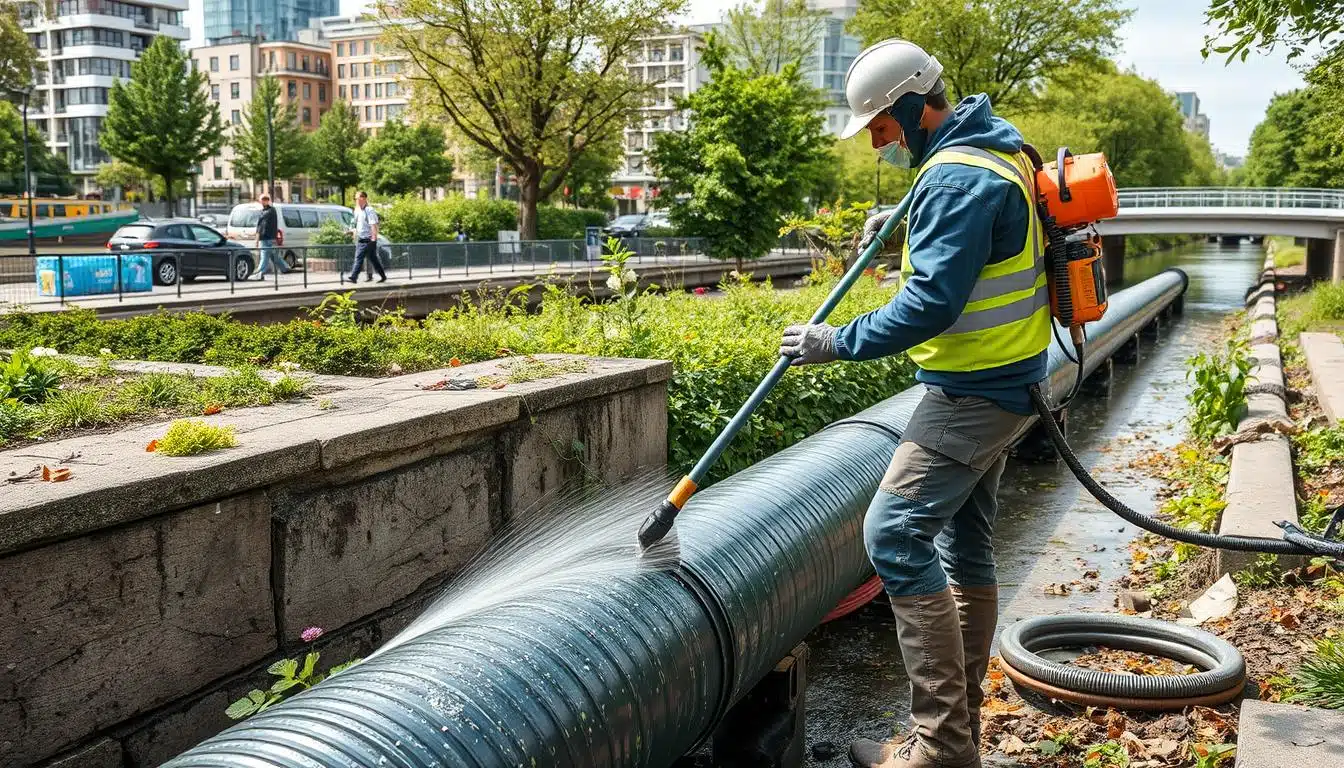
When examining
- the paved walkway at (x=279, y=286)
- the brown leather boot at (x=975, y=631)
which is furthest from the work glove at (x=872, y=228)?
the paved walkway at (x=279, y=286)

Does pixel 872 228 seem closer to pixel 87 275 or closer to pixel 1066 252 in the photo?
pixel 1066 252

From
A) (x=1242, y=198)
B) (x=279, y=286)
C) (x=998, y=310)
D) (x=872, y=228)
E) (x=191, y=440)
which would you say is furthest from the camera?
(x=1242, y=198)

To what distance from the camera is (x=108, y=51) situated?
337 feet

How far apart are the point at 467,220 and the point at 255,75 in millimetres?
83127

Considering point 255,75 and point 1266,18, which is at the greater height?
point 255,75

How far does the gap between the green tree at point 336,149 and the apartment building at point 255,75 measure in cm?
3658

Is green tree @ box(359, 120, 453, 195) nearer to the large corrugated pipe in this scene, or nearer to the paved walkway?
the paved walkway

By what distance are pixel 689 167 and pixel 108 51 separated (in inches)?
3286

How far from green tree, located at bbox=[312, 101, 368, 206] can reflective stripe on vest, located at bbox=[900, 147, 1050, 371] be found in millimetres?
72593

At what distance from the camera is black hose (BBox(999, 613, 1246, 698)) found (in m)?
4.62

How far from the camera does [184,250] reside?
74.7 feet

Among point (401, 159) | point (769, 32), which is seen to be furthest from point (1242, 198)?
point (401, 159)

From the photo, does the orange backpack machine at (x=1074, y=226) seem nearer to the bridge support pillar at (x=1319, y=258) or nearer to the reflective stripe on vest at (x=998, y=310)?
the reflective stripe on vest at (x=998, y=310)

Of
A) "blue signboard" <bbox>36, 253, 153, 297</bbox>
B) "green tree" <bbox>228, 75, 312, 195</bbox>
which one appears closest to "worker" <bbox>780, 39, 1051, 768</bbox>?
"blue signboard" <bbox>36, 253, 153, 297</bbox>
